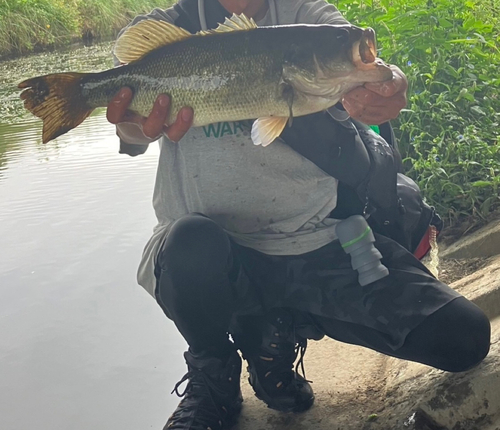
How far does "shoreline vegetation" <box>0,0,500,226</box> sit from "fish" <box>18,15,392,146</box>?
1.30 meters

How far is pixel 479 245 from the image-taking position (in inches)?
116

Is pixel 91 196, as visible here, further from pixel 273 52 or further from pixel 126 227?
pixel 273 52

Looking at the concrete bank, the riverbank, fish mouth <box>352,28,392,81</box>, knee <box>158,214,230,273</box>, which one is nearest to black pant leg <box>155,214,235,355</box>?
knee <box>158,214,230,273</box>

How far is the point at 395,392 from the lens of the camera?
2.04 m

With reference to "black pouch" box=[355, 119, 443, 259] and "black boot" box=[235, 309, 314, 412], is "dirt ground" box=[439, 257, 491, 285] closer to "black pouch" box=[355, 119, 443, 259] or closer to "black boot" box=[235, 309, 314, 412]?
"black pouch" box=[355, 119, 443, 259]

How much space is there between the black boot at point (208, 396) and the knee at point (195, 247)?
1.03ft

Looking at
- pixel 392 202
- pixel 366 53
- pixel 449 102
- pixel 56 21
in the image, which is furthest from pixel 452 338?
pixel 56 21

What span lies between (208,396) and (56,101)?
40.1 inches

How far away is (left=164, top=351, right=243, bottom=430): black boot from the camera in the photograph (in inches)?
78.3

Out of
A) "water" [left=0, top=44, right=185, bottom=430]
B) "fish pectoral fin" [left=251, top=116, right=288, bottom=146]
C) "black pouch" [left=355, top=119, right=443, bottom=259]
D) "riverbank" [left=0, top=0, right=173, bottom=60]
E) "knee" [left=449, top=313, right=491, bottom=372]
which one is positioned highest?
"fish pectoral fin" [left=251, top=116, right=288, bottom=146]

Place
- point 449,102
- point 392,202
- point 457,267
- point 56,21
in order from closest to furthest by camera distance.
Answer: point 392,202 < point 457,267 < point 449,102 < point 56,21

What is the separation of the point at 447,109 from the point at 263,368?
1.78 m

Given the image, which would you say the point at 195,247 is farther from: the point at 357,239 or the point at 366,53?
the point at 366,53

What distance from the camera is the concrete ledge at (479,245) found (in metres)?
2.90
